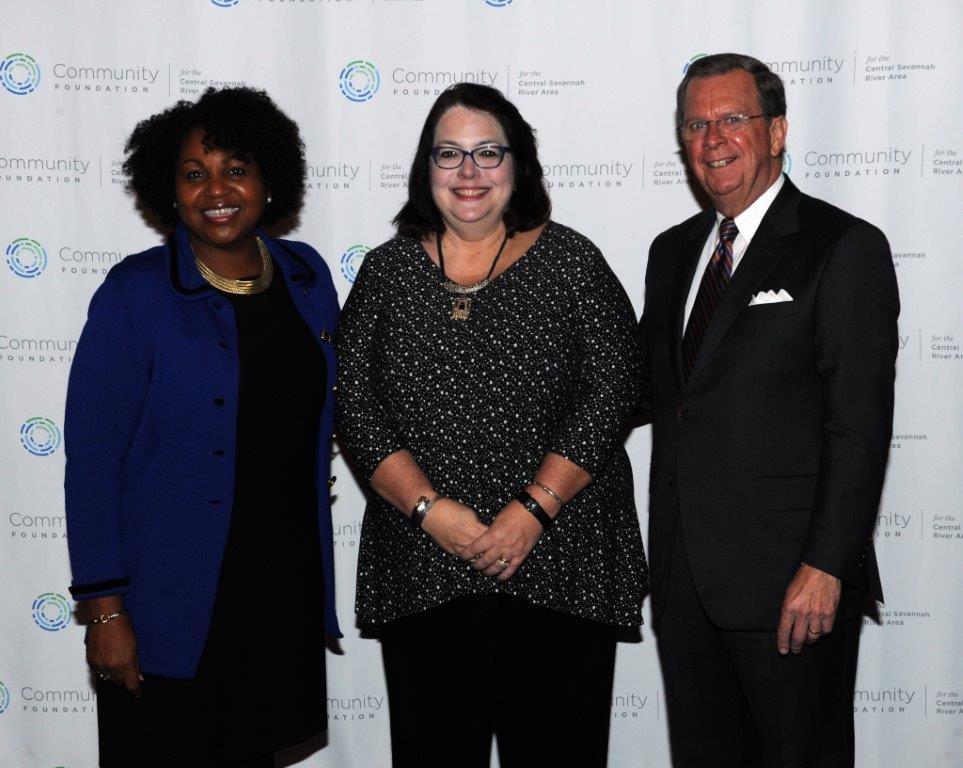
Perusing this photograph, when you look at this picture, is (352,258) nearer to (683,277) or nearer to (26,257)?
(26,257)

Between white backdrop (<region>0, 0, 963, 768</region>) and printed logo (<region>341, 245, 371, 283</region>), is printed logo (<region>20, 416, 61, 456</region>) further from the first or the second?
printed logo (<region>341, 245, 371, 283</region>)

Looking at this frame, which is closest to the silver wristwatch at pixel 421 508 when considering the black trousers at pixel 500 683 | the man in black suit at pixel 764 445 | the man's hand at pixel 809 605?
the black trousers at pixel 500 683

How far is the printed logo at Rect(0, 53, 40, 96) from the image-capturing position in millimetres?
3381

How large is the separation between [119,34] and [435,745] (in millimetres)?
2396

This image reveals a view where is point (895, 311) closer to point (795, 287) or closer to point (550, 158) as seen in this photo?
point (795, 287)

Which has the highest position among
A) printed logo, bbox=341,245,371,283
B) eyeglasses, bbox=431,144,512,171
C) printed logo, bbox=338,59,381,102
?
printed logo, bbox=338,59,381,102

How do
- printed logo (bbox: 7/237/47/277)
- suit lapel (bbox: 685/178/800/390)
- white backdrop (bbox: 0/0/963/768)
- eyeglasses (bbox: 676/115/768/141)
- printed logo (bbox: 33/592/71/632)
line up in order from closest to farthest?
suit lapel (bbox: 685/178/800/390)
eyeglasses (bbox: 676/115/768/141)
white backdrop (bbox: 0/0/963/768)
printed logo (bbox: 7/237/47/277)
printed logo (bbox: 33/592/71/632)

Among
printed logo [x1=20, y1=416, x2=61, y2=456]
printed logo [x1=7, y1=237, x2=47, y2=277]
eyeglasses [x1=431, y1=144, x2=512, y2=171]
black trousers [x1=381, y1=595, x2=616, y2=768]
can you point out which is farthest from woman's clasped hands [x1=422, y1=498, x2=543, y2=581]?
printed logo [x1=7, y1=237, x2=47, y2=277]

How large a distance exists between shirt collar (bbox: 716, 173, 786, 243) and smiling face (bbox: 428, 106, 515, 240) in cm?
53

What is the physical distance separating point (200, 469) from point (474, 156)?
3.06 feet

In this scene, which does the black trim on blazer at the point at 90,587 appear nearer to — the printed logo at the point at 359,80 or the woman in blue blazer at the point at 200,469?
the woman in blue blazer at the point at 200,469

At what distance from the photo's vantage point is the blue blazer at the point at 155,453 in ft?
7.45

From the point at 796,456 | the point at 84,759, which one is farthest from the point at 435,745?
the point at 84,759

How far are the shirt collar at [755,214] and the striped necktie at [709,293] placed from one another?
0.07 feet
